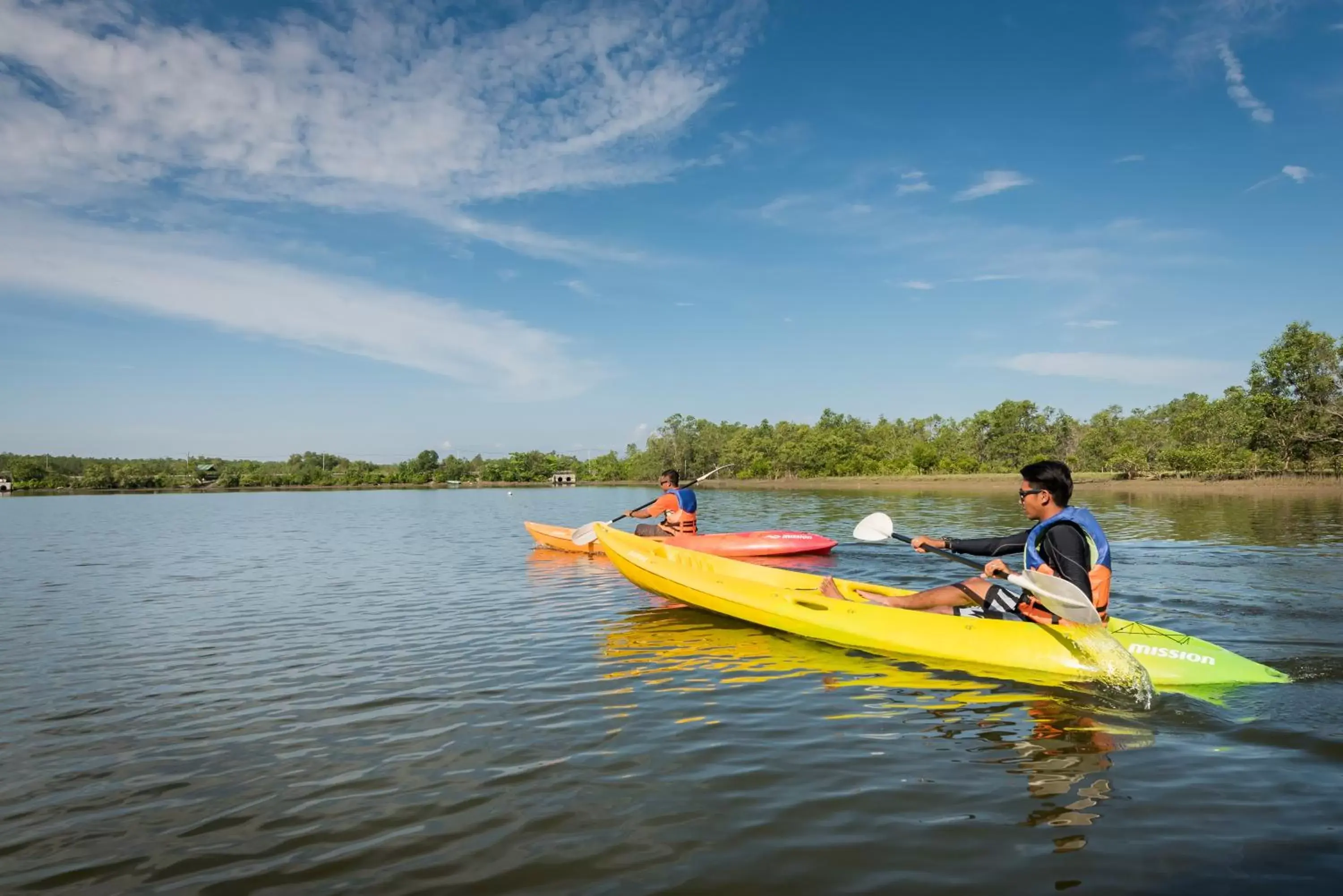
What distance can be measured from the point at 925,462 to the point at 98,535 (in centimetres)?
8038

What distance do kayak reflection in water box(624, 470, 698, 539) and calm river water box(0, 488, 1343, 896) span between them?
168 inches

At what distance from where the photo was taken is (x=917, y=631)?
723cm

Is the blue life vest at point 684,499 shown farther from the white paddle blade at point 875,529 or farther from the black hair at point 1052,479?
the black hair at point 1052,479

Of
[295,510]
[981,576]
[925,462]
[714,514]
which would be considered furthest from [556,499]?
[981,576]

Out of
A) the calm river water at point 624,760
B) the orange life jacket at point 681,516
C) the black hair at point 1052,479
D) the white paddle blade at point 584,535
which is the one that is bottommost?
the calm river water at point 624,760

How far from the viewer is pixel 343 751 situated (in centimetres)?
533

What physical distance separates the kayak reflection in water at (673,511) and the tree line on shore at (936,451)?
47.4m

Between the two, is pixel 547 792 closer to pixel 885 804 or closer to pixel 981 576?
pixel 885 804

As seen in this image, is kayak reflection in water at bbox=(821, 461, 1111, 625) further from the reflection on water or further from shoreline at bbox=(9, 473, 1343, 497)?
shoreline at bbox=(9, 473, 1343, 497)

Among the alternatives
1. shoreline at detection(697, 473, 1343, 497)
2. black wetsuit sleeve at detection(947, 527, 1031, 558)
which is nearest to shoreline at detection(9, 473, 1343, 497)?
shoreline at detection(697, 473, 1343, 497)

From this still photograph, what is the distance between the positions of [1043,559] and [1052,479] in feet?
2.37

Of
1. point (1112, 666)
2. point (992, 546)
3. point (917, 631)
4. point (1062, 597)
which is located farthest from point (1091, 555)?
point (917, 631)

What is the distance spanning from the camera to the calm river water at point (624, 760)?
3.64 meters

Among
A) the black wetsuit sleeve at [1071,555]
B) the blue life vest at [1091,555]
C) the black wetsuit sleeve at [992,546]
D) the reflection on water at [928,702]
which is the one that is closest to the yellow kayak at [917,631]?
the reflection on water at [928,702]
